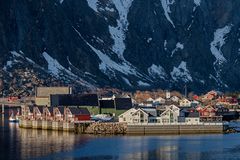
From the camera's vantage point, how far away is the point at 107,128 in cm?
11775

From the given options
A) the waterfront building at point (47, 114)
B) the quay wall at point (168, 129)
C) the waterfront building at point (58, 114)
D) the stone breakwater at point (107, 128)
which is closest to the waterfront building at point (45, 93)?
the waterfront building at point (47, 114)

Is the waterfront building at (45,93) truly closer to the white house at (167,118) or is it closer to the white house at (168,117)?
the white house at (167,118)

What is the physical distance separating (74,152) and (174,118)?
30944mm

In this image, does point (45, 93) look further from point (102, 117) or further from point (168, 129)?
point (168, 129)

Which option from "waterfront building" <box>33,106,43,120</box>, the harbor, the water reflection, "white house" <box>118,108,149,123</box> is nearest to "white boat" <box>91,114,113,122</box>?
the harbor

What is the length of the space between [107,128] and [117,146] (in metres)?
20.0

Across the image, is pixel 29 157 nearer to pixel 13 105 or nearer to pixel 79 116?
pixel 79 116

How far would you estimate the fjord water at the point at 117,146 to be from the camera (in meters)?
88.4

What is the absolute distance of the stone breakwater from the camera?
116688 mm

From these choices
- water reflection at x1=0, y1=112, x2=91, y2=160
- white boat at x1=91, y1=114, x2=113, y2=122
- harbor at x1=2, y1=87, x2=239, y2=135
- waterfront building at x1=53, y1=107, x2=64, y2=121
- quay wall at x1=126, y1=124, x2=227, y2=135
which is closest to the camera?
water reflection at x1=0, y1=112, x2=91, y2=160

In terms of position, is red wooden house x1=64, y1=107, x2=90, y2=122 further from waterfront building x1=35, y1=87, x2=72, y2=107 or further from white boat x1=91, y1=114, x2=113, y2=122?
waterfront building x1=35, y1=87, x2=72, y2=107

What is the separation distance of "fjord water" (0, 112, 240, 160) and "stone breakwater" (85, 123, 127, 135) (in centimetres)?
385

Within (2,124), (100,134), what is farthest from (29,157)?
(2,124)

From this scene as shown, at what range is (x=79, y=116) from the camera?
4815 inches
